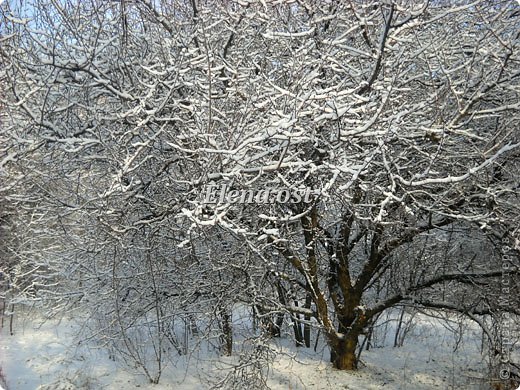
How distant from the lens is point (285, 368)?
4941 mm

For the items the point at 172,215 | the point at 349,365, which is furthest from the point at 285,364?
the point at 172,215

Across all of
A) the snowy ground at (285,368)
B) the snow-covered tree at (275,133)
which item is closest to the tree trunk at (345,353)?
the snow-covered tree at (275,133)

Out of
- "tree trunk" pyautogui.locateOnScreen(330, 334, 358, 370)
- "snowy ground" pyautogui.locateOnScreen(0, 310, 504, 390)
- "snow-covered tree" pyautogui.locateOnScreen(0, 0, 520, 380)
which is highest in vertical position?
"snow-covered tree" pyautogui.locateOnScreen(0, 0, 520, 380)

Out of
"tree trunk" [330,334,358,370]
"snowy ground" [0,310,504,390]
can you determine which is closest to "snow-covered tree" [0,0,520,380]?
"tree trunk" [330,334,358,370]

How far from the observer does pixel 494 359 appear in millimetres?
4059

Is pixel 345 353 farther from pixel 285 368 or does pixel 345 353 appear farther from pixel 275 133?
pixel 275 133

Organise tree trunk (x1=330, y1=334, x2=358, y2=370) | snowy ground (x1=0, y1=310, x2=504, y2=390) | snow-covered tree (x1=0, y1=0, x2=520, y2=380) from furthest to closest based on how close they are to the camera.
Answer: tree trunk (x1=330, y1=334, x2=358, y2=370) → snowy ground (x1=0, y1=310, x2=504, y2=390) → snow-covered tree (x1=0, y1=0, x2=520, y2=380)

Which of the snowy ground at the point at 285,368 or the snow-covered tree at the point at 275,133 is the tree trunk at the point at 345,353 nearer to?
the snow-covered tree at the point at 275,133

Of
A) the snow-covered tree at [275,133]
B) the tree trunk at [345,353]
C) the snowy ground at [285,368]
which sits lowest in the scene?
the snowy ground at [285,368]

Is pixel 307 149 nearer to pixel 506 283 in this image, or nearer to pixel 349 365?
pixel 506 283

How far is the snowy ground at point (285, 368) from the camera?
4.66m

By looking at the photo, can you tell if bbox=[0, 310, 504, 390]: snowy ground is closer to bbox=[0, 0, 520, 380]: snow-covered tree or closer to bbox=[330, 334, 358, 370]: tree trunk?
bbox=[330, 334, 358, 370]: tree trunk

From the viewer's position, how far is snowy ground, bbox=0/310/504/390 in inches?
183

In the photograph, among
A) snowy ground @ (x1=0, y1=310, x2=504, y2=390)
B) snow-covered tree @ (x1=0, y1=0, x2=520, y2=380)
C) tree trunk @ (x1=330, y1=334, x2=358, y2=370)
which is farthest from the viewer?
tree trunk @ (x1=330, y1=334, x2=358, y2=370)
